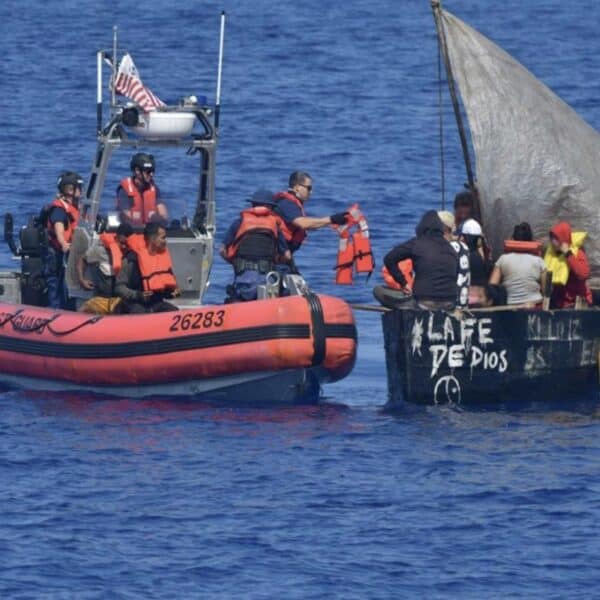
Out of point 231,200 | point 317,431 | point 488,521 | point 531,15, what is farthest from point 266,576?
point 531,15

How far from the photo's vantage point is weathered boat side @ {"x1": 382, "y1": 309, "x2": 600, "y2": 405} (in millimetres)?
18828

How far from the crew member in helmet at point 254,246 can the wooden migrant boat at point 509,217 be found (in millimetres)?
1357

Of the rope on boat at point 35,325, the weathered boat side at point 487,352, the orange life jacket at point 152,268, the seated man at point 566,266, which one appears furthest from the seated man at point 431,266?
the rope on boat at point 35,325

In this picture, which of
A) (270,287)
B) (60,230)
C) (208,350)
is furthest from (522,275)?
(60,230)

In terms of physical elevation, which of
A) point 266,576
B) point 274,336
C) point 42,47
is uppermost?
point 42,47

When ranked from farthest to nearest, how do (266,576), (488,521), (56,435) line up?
(56,435) < (488,521) < (266,576)

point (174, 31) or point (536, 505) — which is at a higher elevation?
point (174, 31)

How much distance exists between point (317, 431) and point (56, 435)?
225 centimetres

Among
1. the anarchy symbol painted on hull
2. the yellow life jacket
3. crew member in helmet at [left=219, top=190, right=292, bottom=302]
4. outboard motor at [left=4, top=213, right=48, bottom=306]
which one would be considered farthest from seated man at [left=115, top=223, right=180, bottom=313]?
the yellow life jacket

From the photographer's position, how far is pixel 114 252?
2011cm

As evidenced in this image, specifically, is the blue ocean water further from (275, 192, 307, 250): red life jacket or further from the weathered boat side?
(275, 192, 307, 250): red life jacket

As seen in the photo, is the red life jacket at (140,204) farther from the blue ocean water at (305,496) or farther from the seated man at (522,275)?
the seated man at (522,275)

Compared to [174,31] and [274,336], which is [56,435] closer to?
[274,336]

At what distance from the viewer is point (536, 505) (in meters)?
16.1
